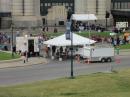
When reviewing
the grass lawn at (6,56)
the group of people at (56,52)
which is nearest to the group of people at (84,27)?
the group of people at (56,52)

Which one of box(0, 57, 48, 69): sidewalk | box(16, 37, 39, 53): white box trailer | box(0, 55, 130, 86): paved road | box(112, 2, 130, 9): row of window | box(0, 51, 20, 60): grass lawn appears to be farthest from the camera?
box(112, 2, 130, 9): row of window

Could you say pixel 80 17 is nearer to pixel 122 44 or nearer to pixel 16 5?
pixel 16 5

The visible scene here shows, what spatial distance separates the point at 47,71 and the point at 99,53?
7.89m

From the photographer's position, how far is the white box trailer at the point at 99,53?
47500 mm

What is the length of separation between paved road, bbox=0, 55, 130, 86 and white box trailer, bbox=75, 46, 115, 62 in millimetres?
1303

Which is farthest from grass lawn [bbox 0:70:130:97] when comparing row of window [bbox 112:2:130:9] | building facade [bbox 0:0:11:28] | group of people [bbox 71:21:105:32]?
row of window [bbox 112:2:130:9]

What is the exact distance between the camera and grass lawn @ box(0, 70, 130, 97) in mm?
25000

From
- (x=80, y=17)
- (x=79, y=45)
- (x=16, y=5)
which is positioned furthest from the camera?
(x=16, y=5)

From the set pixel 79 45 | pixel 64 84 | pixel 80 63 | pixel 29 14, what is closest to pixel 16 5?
pixel 29 14

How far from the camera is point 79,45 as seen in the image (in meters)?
51.9

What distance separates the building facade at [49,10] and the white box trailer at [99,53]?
39100mm

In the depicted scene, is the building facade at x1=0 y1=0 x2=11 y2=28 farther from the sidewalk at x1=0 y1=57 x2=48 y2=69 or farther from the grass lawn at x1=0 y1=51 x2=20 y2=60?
the grass lawn at x1=0 y1=51 x2=20 y2=60

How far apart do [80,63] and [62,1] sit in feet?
151

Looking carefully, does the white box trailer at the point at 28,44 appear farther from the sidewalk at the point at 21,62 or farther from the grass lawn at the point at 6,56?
the grass lawn at the point at 6,56
